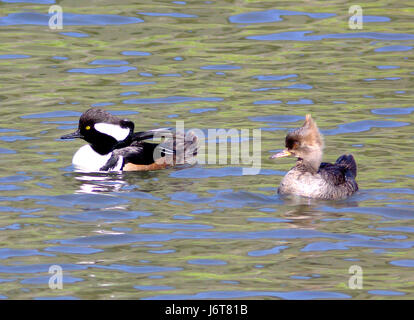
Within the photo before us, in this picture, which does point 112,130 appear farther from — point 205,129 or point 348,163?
point 348,163

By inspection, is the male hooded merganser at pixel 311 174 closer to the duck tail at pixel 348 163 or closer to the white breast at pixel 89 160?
the duck tail at pixel 348 163

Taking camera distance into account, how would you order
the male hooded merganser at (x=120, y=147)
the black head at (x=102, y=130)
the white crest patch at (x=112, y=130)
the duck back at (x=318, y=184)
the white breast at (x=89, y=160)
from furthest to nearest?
1. the white crest patch at (x=112, y=130)
2. the black head at (x=102, y=130)
3. the male hooded merganser at (x=120, y=147)
4. the white breast at (x=89, y=160)
5. the duck back at (x=318, y=184)

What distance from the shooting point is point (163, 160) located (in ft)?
43.2

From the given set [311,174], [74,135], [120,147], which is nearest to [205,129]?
[120,147]

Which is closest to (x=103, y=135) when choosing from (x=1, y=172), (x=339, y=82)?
(x=1, y=172)

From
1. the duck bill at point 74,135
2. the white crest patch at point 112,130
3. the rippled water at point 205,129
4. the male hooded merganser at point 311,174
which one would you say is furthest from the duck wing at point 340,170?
the duck bill at point 74,135

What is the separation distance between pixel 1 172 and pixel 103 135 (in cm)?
154

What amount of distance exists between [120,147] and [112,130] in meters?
0.26

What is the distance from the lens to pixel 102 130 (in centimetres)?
1321

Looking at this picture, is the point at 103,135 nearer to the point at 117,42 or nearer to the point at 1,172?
the point at 1,172

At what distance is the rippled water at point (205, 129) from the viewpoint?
356 inches

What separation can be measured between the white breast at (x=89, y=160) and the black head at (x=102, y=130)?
142 millimetres

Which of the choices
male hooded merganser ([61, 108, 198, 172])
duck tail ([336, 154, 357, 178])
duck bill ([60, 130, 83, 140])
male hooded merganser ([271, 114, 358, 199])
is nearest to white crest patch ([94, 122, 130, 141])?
male hooded merganser ([61, 108, 198, 172])

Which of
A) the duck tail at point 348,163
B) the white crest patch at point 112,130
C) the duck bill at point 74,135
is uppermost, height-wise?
the white crest patch at point 112,130
